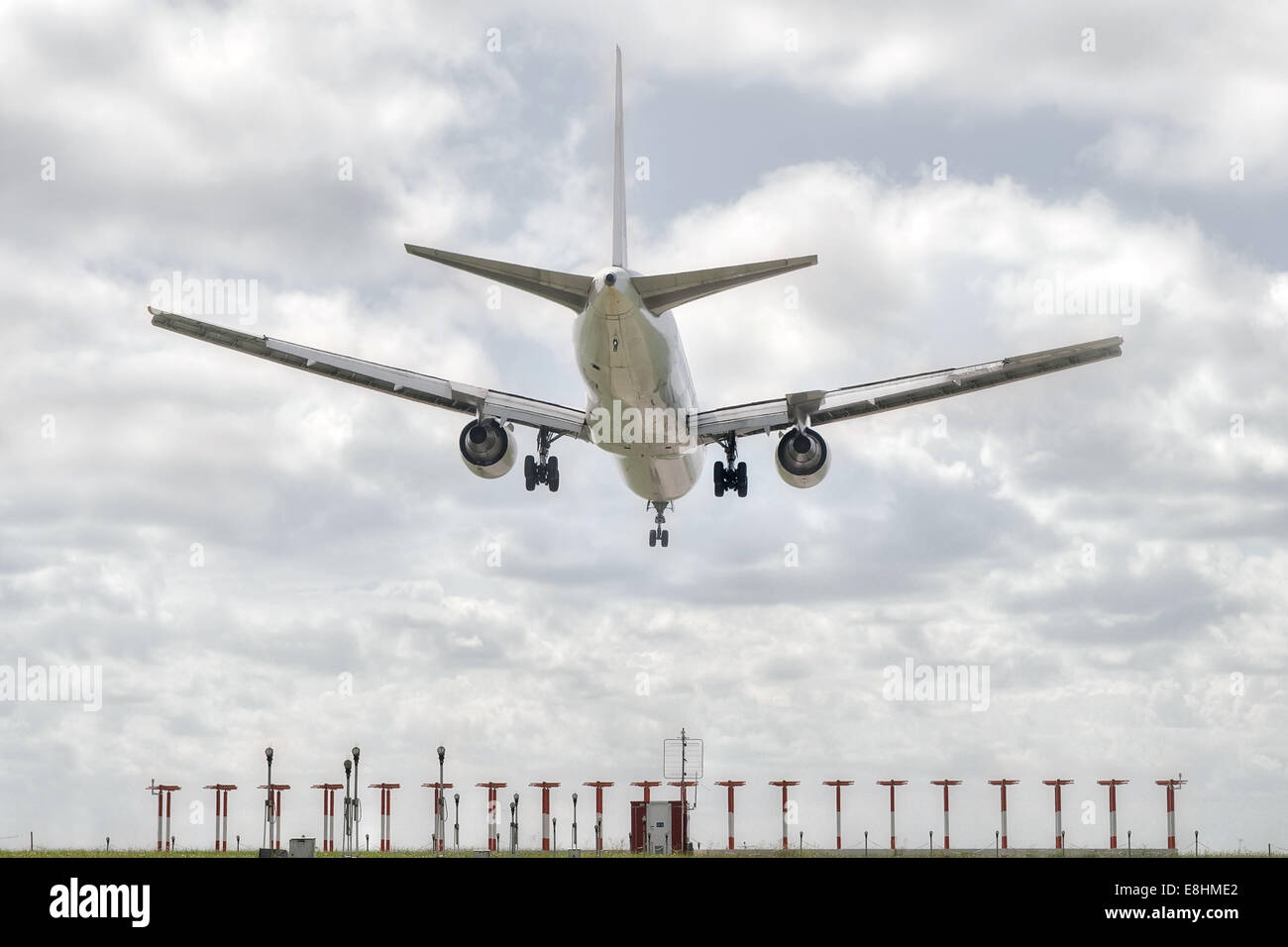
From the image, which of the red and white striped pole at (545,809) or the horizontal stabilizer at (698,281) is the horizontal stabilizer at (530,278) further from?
the red and white striped pole at (545,809)

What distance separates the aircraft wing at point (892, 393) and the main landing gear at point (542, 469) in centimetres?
513

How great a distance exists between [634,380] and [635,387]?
47 cm

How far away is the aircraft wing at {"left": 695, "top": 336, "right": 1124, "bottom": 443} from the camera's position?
49.3m

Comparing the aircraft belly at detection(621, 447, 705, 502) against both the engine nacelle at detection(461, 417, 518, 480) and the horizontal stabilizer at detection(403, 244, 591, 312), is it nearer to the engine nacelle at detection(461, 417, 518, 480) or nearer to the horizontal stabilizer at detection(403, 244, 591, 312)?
the engine nacelle at detection(461, 417, 518, 480)

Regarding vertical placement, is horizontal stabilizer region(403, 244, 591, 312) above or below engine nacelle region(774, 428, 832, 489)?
above

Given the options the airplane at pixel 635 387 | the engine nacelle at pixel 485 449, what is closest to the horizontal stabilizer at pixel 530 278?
the airplane at pixel 635 387

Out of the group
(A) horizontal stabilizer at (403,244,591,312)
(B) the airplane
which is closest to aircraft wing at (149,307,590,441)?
(B) the airplane

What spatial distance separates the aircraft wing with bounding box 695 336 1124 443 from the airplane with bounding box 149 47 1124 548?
0.15 ft

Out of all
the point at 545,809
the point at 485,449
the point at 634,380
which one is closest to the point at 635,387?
the point at 634,380

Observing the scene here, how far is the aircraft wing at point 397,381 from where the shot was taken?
162ft

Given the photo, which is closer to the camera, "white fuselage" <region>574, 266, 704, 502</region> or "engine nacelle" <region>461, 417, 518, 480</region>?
"white fuselage" <region>574, 266, 704, 502</region>

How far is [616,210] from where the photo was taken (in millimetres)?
57250
